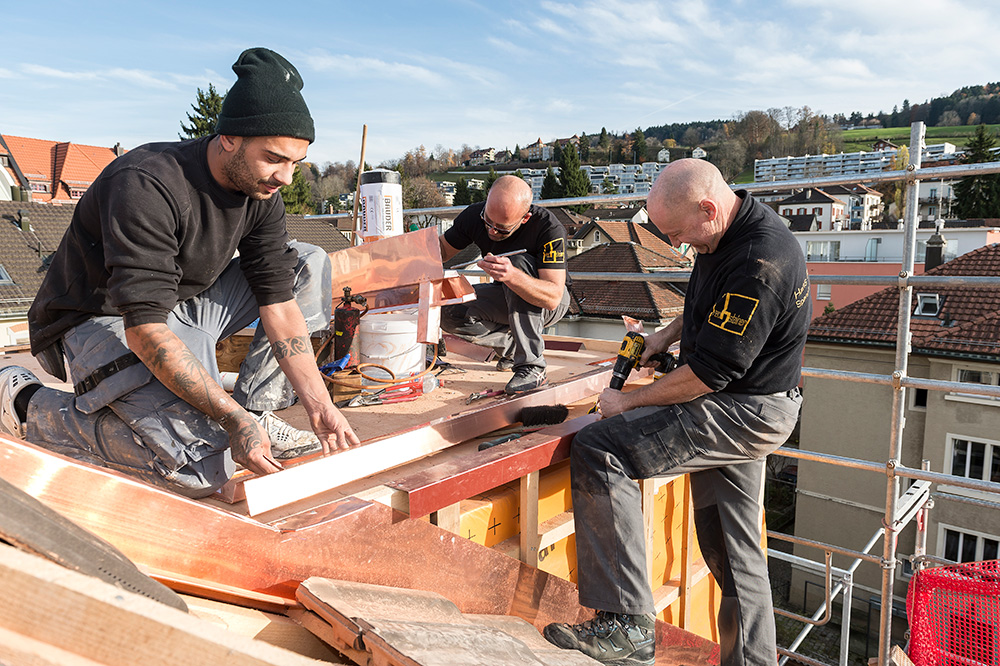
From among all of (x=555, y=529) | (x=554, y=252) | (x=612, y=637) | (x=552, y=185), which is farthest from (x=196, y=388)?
(x=552, y=185)

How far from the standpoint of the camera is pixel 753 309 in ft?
6.57

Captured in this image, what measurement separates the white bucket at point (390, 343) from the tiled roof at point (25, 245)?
12.7m

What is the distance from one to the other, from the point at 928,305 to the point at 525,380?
1523cm

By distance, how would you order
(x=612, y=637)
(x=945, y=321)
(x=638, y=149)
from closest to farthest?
(x=612, y=637)
(x=945, y=321)
(x=638, y=149)

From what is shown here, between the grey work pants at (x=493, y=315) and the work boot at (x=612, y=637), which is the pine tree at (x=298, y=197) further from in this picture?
the work boot at (x=612, y=637)

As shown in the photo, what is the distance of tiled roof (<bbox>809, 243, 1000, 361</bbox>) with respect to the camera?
12.9 metres

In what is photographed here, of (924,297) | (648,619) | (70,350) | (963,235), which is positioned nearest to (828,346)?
(924,297)

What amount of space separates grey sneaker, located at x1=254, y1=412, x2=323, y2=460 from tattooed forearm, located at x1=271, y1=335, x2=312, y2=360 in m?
0.26

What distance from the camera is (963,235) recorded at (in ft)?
79.7

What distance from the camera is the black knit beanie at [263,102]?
6.09 ft

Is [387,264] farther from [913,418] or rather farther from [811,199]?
[811,199]

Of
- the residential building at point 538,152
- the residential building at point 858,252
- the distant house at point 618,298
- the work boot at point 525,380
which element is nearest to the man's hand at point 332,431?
the work boot at point 525,380

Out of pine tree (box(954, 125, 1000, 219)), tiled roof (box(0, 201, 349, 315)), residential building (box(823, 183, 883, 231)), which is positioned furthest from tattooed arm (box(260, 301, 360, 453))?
residential building (box(823, 183, 883, 231))

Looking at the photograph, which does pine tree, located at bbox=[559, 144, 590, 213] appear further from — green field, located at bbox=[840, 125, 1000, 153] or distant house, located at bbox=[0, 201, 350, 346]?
green field, located at bbox=[840, 125, 1000, 153]
